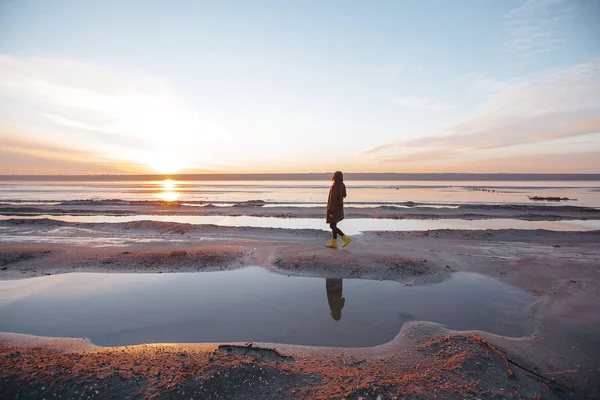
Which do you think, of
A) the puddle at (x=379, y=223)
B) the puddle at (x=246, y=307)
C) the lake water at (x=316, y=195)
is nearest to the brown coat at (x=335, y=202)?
the puddle at (x=246, y=307)

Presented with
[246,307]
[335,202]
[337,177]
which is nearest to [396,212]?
[335,202]

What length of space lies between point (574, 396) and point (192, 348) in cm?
552

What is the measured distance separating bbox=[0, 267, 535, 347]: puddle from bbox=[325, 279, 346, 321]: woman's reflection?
0.9 inches

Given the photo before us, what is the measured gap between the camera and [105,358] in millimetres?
4641

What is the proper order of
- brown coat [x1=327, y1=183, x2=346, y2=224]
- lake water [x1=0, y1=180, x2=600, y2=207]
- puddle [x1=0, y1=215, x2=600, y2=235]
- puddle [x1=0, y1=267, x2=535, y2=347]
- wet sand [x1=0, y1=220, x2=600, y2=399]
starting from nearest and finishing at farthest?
1. wet sand [x1=0, y1=220, x2=600, y2=399]
2. puddle [x1=0, y1=267, x2=535, y2=347]
3. brown coat [x1=327, y1=183, x2=346, y2=224]
4. puddle [x1=0, y1=215, x2=600, y2=235]
5. lake water [x1=0, y1=180, x2=600, y2=207]

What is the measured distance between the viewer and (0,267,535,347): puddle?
5.98 meters

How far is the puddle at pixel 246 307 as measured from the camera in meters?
5.98

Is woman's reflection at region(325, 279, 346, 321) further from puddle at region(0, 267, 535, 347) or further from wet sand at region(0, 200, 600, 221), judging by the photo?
wet sand at region(0, 200, 600, 221)

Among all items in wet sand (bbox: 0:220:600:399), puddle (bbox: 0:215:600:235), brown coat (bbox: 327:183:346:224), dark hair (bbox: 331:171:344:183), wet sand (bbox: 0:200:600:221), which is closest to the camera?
wet sand (bbox: 0:220:600:399)

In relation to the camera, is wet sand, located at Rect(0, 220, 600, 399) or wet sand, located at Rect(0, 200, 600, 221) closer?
wet sand, located at Rect(0, 220, 600, 399)

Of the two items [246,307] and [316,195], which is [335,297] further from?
[316,195]

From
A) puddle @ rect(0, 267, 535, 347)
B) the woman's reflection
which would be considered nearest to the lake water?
the woman's reflection

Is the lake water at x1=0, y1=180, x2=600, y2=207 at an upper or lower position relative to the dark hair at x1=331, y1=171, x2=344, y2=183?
lower

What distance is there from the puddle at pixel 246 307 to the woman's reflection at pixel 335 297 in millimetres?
24
